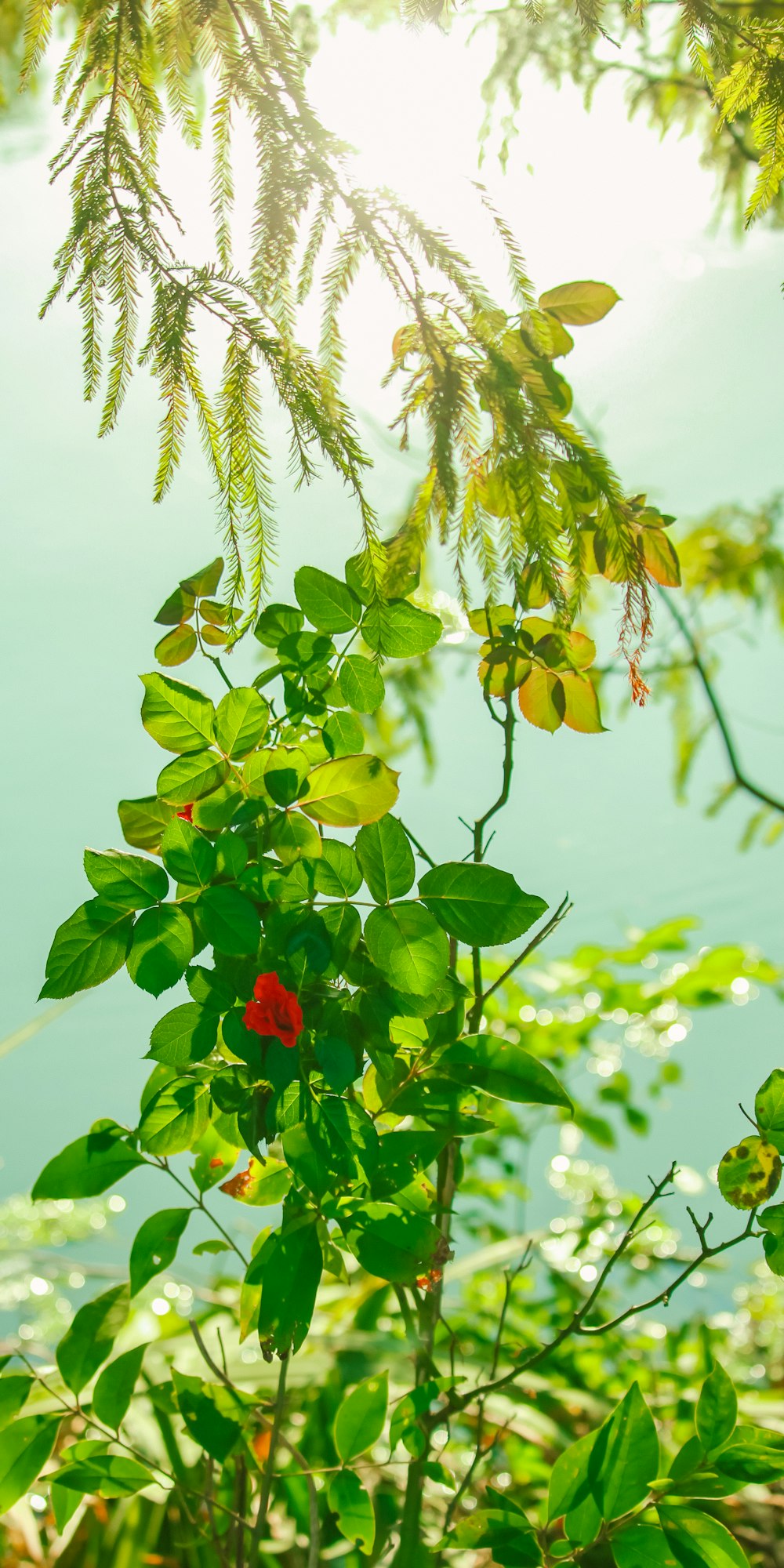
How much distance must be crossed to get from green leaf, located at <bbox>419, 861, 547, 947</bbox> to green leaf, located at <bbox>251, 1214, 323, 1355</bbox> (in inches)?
6.6

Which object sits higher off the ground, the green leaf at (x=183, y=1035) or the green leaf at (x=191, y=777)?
the green leaf at (x=191, y=777)

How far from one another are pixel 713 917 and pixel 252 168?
5144mm

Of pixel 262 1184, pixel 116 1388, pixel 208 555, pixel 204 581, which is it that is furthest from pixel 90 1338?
pixel 208 555

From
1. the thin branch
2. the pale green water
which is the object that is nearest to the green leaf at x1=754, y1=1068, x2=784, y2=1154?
the thin branch

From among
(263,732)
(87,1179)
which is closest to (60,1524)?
(87,1179)

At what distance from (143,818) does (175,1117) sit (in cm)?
16

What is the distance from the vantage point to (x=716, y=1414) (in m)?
0.45

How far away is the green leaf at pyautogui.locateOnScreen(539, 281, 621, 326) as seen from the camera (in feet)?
2.07

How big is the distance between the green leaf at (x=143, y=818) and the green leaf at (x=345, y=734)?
0.10m

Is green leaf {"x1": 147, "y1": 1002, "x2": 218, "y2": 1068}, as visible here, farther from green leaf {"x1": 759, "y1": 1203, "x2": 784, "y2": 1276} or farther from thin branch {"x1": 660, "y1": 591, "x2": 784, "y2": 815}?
thin branch {"x1": 660, "y1": 591, "x2": 784, "y2": 815}

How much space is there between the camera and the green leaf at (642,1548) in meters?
0.43

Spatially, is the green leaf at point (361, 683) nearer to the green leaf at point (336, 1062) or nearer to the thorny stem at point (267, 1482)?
the green leaf at point (336, 1062)

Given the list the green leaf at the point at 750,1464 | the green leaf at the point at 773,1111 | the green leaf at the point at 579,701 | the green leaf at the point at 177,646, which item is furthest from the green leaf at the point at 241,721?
the green leaf at the point at 750,1464

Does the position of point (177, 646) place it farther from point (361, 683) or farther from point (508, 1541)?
point (508, 1541)
